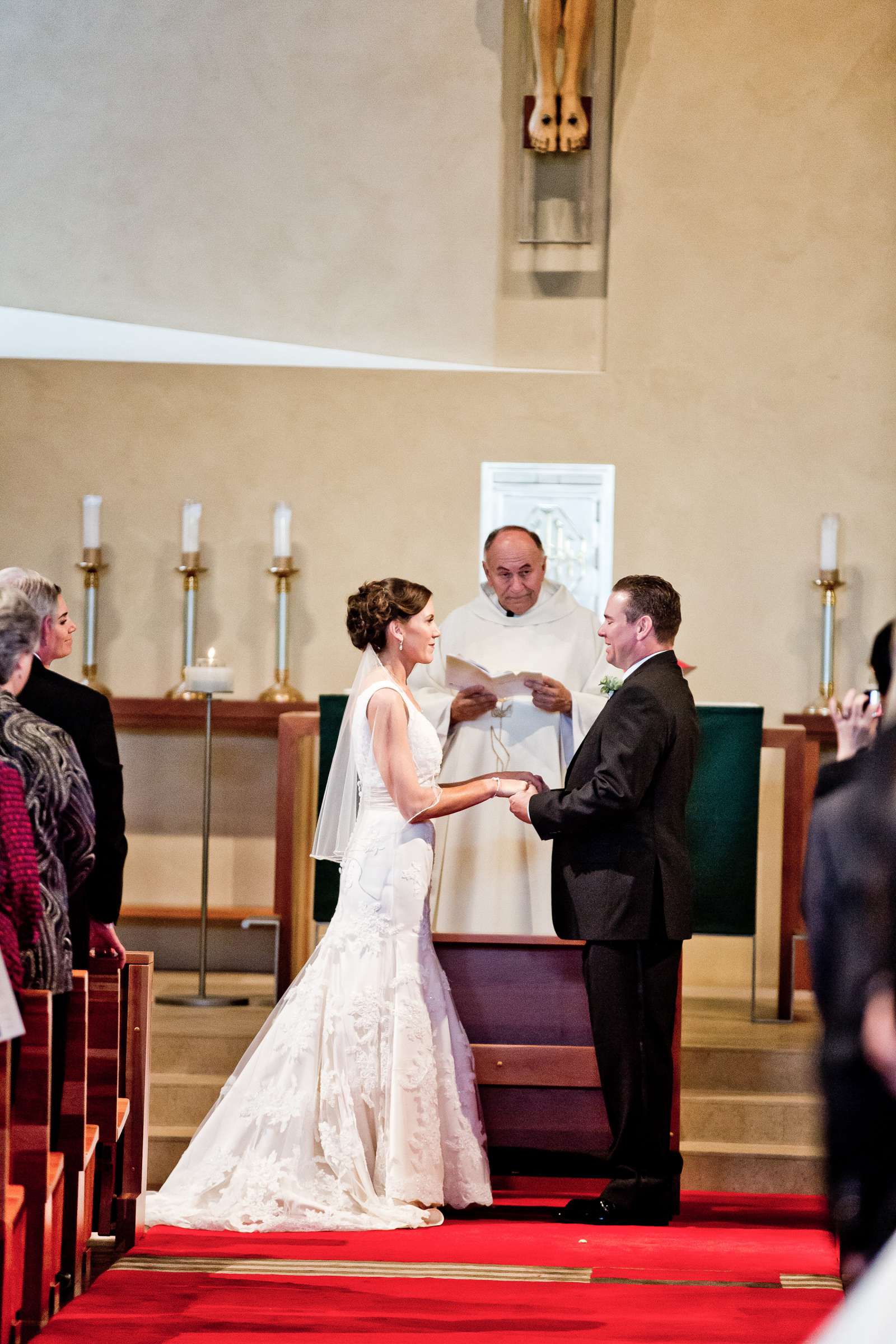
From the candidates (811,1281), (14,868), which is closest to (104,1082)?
(14,868)

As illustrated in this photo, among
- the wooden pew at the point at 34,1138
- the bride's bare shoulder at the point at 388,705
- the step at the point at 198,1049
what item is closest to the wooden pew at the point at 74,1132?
the wooden pew at the point at 34,1138

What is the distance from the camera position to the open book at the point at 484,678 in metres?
5.20

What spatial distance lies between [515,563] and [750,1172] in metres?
2.31

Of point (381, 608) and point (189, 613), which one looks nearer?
point (381, 608)

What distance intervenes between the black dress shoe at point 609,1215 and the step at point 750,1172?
78 centimetres

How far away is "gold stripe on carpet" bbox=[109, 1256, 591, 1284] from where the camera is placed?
338cm

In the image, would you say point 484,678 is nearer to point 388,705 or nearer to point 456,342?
point 388,705

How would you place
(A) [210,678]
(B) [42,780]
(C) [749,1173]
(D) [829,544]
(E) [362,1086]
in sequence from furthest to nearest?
1. (D) [829,544]
2. (A) [210,678]
3. (C) [749,1173]
4. (E) [362,1086]
5. (B) [42,780]

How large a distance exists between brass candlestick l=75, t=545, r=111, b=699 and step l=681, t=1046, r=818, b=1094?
10.2ft

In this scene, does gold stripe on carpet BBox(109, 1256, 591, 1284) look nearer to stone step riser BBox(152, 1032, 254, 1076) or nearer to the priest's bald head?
stone step riser BBox(152, 1032, 254, 1076)

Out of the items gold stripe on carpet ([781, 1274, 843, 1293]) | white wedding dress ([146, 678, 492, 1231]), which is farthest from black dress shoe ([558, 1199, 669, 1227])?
gold stripe on carpet ([781, 1274, 843, 1293])

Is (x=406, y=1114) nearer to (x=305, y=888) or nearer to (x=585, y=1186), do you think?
(x=585, y=1186)

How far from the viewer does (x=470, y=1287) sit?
130 inches

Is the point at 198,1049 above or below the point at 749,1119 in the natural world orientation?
above
